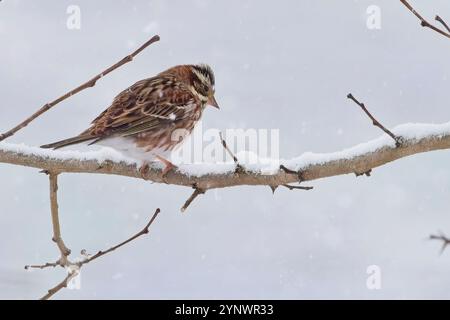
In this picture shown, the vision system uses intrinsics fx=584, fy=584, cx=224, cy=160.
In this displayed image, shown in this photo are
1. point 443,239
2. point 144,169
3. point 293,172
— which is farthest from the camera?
point 144,169

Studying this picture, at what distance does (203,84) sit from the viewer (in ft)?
24.1

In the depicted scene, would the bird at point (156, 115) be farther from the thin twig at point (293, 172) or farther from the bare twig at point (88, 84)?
the bare twig at point (88, 84)

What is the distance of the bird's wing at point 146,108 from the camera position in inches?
242

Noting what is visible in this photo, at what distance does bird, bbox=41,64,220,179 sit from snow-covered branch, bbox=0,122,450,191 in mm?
200

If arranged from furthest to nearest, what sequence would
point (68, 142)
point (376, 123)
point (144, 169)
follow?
point (144, 169) → point (68, 142) → point (376, 123)

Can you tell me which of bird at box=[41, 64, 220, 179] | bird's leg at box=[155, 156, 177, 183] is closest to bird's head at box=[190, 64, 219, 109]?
bird at box=[41, 64, 220, 179]

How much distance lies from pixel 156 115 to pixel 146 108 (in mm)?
145

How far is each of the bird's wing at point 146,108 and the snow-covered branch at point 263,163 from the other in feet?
1.99

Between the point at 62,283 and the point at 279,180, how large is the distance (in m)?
1.83

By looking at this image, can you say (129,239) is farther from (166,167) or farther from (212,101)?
(212,101)

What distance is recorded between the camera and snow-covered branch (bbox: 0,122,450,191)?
172 inches

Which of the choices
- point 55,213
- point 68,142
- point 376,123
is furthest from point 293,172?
point 55,213

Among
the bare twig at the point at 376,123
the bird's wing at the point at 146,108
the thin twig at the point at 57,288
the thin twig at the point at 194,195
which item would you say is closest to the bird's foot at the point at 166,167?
the thin twig at the point at 194,195
